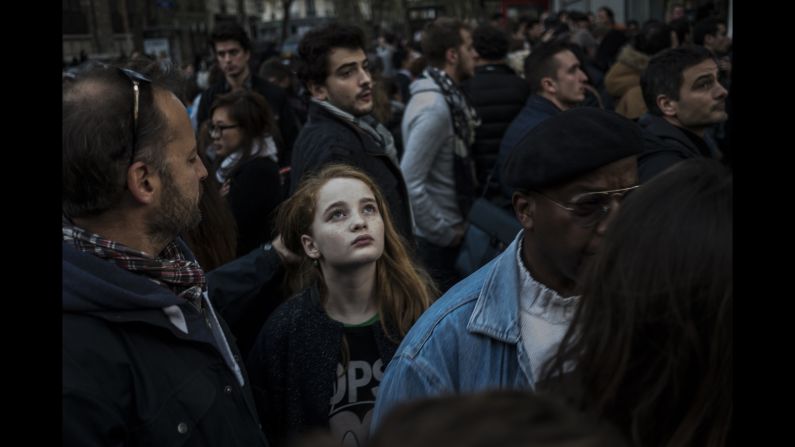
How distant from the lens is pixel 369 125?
14.2 ft

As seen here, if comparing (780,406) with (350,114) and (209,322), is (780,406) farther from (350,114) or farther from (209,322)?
(350,114)

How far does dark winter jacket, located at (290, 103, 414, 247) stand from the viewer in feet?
12.9

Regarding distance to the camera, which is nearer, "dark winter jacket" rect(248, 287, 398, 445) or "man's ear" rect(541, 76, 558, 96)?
"dark winter jacket" rect(248, 287, 398, 445)

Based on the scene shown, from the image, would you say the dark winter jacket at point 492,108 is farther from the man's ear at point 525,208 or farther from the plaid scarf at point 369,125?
the man's ear at point 525,208

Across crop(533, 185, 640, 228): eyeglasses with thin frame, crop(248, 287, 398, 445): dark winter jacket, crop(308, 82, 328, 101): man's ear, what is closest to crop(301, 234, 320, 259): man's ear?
crop(248, 287, 398, 445): dark winter jacket

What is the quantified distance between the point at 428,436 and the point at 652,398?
688mm

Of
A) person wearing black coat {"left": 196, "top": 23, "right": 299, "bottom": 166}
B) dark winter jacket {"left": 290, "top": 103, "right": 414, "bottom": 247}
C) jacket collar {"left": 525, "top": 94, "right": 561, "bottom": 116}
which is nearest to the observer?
dark winter jacket {"left": 290, "top": 103, "right": 414, "bottom": 247}

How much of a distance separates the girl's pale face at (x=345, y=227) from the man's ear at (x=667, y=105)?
1.78m

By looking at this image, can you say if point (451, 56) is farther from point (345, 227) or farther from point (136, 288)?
point (136, 288)

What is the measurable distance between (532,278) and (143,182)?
983mm

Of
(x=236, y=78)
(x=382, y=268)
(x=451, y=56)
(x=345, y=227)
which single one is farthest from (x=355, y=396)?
(x=236, y=78)

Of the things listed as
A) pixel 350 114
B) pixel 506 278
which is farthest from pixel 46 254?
pixel 350 114

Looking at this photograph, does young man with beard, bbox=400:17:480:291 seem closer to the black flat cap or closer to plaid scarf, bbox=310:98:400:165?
plaid scarf, bbox=310:98:400:165

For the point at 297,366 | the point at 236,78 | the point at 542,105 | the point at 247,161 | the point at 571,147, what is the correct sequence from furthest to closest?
1. the point at 236,78
2. the point at 542,105
3. the point at 247,161
4. the point at 297,366
5. the point at 571,147
